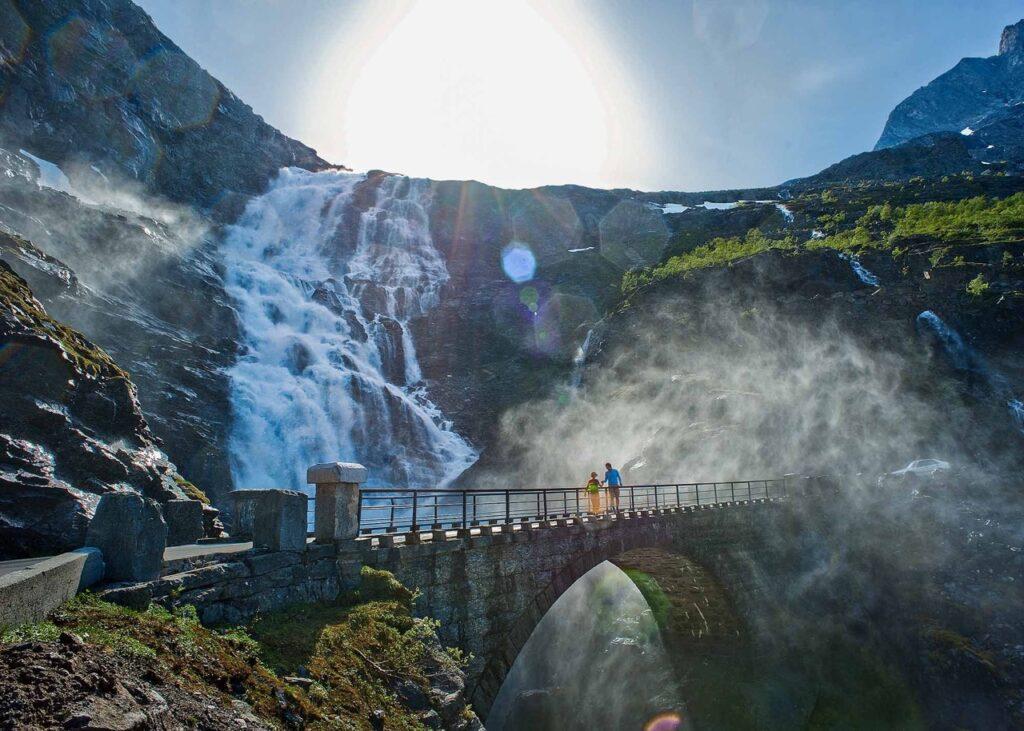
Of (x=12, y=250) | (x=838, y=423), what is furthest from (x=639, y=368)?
(x=12, y=250)

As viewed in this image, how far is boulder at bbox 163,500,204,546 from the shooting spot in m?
10.2

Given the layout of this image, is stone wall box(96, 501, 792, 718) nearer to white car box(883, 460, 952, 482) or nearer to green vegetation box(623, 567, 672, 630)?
green vegetation box(623, 567, 672, 630)

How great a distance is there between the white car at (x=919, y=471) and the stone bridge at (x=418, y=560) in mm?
13270

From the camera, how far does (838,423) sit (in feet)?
98.1

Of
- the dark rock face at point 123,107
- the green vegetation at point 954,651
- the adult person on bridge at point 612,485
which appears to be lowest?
the green vegetation at point 954,651

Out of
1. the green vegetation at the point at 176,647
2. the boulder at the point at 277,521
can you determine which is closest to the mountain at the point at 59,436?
the boulder at the point at 277,521

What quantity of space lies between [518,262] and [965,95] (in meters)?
160

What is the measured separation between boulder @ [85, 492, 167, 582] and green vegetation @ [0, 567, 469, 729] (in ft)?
1.82

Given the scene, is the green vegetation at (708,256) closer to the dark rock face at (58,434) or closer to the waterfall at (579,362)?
the waterfall at (579,362)

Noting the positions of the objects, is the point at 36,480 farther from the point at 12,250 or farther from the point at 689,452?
the point at 689,452

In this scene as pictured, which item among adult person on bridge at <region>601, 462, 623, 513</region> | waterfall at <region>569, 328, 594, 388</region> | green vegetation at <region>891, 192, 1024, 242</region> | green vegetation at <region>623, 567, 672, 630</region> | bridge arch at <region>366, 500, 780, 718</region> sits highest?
green vegetation at <region>891, 192, 1024, 242</region>

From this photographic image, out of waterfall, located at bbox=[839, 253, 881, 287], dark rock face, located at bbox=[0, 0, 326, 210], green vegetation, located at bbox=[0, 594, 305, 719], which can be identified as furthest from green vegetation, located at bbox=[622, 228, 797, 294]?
dark rock face, located at bbox=[0, 0, 326, 210]

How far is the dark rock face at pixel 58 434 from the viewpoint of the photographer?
42.4ft

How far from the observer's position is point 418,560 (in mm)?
9992
